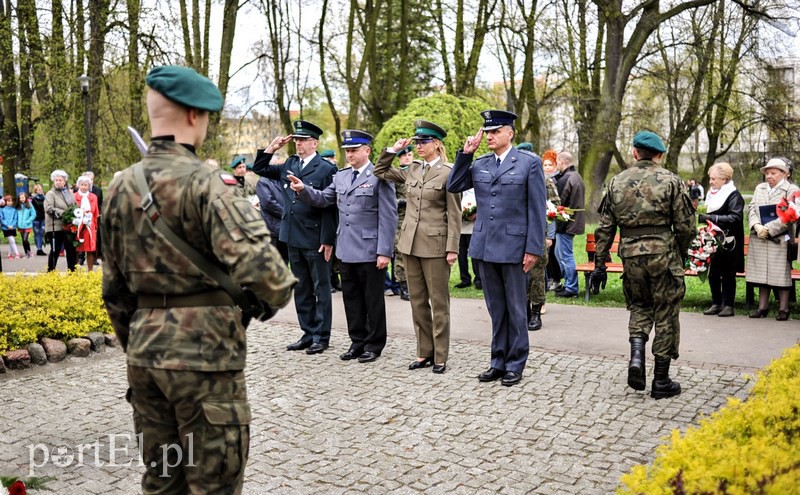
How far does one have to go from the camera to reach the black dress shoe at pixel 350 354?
302 inches

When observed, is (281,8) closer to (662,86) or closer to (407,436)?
(662,86)

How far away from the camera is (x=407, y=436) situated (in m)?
5.28

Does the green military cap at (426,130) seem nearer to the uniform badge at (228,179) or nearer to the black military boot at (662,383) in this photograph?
the black military boot at (662,383)

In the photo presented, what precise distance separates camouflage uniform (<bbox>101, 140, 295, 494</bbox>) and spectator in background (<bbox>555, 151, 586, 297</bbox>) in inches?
351

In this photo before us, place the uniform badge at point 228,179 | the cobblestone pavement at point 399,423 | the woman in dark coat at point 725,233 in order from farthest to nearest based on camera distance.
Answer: the woman in dark coat at point 725,233
the cobblestone pavement at point 399,423
the uniform badge at point 228,179

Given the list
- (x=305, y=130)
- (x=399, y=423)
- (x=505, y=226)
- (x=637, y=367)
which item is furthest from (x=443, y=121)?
(x=399, y=423)

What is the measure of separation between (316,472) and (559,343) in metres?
4.29

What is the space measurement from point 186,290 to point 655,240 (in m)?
4.32

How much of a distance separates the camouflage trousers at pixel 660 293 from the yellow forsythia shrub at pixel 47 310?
556 cm

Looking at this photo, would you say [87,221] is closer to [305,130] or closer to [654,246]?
[305,130]

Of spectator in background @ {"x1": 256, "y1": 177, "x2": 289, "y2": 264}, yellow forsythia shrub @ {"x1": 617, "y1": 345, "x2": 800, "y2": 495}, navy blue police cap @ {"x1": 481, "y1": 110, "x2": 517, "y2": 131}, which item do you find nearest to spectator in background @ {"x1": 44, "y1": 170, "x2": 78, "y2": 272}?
spectator in background @ {"x1": 256, "y1": 177, "x2": 289, "y2": 264}

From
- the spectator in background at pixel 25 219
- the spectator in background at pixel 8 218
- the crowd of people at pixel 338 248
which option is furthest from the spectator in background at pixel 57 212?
the spectator in background at pixel 8 218

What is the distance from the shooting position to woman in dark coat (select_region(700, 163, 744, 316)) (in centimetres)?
943

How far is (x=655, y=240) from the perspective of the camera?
6.09 m
